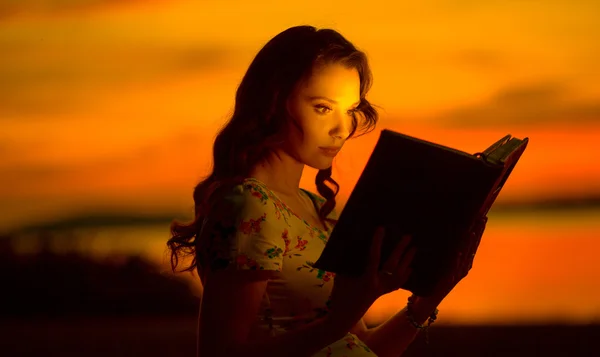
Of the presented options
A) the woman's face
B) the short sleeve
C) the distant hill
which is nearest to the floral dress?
the short sleeve

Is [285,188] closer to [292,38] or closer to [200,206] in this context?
[200,206]

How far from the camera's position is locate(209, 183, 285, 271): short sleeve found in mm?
1539

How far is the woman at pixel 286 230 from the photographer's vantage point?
149 cm

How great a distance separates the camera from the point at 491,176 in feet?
4.68

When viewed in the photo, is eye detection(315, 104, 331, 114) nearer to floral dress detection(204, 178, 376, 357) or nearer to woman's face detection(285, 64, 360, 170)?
woman's face detection(285, 64, 360, 170)

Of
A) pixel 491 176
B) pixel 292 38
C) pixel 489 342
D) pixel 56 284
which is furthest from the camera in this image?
pixel 56 284

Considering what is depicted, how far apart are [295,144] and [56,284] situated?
6.31 feet

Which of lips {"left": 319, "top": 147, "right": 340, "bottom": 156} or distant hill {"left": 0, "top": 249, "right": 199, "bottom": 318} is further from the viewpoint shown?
distant hill {"left": 0, "top": 249, "right": 199, "bottom": 318}

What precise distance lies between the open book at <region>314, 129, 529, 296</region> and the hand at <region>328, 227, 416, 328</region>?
2cm

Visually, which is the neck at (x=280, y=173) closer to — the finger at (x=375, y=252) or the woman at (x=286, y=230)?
the woman at (x=286, y=230)

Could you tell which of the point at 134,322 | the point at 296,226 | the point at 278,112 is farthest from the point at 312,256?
the point at 134,322

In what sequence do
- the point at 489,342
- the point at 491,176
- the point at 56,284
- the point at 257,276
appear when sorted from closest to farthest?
the point at 491,176, the point at 257,276, the point at 489,342, the point at 56,284

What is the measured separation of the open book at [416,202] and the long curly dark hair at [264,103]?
1.03 feet

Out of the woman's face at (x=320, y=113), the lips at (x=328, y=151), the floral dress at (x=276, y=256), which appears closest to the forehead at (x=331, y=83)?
the woman's face at (x=320, y=113)
